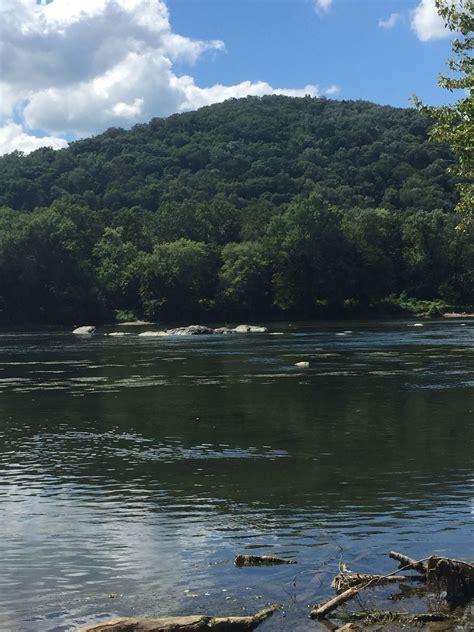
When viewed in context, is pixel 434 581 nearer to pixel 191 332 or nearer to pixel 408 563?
pixel 408 563

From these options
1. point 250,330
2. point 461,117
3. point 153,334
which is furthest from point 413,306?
point 461,117

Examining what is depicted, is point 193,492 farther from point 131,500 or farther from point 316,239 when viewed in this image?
point 316,239

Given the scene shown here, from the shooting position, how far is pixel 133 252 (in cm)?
14838

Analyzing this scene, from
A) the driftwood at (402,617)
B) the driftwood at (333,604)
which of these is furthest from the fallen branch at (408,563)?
the driftwood at (333,604)

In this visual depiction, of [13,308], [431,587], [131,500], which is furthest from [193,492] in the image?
[13,308]

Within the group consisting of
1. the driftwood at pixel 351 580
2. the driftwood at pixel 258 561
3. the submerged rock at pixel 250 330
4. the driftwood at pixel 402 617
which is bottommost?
the driftwood at pixel 402 617

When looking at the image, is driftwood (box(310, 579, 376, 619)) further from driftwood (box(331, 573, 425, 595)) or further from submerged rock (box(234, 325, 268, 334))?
submerged rock (box(234, 325, 268, 334))

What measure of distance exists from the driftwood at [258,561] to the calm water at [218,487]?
238mm

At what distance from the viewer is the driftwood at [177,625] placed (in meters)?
10.6

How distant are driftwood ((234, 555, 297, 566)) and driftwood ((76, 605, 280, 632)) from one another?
275cm

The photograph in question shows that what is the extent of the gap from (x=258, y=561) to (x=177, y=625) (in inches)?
140

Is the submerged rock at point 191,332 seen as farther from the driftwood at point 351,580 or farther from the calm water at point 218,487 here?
the driftwood at point 351,580

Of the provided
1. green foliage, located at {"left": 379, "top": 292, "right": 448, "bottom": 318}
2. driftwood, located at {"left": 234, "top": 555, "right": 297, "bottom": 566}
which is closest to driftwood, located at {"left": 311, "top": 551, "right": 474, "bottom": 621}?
driftwood, located at {"left": 234, "top": 555, "right": 297, "bottom": 566}

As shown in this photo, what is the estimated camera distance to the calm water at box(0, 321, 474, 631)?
13.1 m
